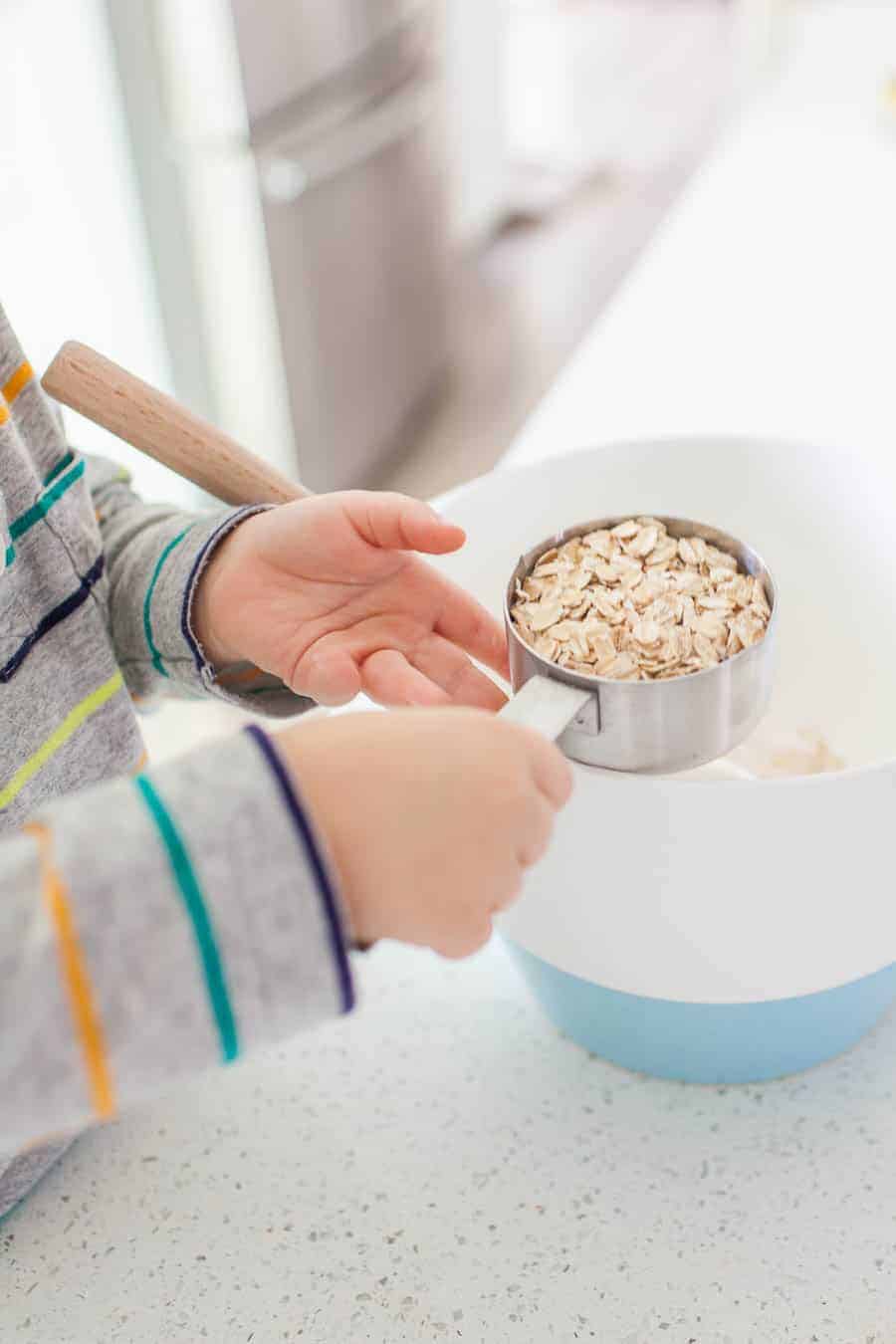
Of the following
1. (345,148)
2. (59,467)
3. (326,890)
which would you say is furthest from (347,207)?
(326,890)

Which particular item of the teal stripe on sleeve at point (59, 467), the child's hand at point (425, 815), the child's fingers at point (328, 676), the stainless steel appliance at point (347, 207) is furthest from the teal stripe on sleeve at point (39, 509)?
the stainless steel appliance at point (347, 207)

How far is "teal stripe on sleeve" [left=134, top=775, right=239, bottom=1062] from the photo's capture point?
1.13ft

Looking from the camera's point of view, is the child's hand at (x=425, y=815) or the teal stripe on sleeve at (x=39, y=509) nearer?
the child's hand at (x=425, y=815)

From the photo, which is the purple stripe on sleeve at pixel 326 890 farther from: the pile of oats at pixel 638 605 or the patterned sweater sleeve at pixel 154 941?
the pile of oats at pixel 638 605

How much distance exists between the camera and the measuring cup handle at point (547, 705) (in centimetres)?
45

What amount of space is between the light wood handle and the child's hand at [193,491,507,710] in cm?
2

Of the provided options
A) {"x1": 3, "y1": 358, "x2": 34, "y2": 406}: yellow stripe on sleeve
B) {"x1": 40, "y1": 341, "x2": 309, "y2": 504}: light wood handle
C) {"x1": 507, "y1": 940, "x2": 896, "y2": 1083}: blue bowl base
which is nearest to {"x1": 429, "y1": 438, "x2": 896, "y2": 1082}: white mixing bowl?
{"x1": 507, "y1": 940, "x2": 896, "y2": 1083}: blue bowl base

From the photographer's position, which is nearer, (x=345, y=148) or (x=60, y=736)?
(x=60, y=736)

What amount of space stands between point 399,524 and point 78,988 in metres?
0.28

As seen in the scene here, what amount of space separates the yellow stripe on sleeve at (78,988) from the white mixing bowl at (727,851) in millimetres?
186

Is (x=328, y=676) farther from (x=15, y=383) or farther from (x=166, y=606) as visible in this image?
(x=15, y=383)

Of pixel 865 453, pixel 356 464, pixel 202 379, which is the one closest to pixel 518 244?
pixel 356 464

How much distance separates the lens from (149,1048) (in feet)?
1.12

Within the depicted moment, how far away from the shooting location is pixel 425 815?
0.38 metres
